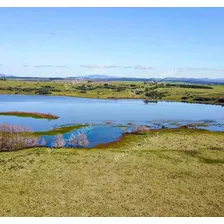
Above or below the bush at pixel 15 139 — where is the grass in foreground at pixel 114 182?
below

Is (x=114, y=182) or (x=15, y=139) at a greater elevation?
(x=15, y=139)

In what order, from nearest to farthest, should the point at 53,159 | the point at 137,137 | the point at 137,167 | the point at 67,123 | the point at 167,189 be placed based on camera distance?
1. the point at 167,189
2. the point at 137,167
3. the point at 53,159
4. the point at 137,137
5. the point at 67,123

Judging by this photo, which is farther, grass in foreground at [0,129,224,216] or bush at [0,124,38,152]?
bush at [0,124,38,152]

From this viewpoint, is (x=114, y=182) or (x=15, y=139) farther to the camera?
(x=15, y=139)

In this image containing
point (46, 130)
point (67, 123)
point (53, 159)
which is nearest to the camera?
point (53, 159)

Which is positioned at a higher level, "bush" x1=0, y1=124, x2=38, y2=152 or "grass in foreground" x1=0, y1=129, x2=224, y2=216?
"bush" x1=0, y1=124, x2=38, y2=152

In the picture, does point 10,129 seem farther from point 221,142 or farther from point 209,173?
point 221,142

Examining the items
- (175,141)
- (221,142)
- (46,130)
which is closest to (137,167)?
(175,141)

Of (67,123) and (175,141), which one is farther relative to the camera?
(67,123)
